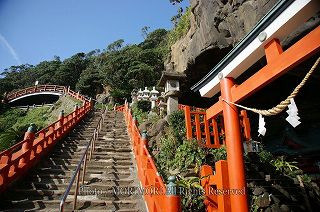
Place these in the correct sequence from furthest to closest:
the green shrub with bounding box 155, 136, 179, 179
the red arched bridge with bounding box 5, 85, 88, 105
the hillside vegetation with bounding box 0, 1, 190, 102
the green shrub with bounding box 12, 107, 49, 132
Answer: the red arched bridge with bounding box 5, 85, 88, 105 < the hillside vegetation with bounding box 0, 1, 190, 102 < the green shrub with bounding box 12, 107, 49, 132 < the green shrub with bounding box 155, 136, 179, 179

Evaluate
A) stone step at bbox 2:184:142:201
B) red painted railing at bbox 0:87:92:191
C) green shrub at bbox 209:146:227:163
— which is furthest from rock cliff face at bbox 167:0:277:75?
red painted railing at bbox 0:87:92:191

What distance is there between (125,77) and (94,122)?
2124cm

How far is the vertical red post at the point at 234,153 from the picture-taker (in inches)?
175

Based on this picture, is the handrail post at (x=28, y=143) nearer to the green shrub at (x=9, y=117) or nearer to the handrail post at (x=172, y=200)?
the handrail post at (x=172, y=200)

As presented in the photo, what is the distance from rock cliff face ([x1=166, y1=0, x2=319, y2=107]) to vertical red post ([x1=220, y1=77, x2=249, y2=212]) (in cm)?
509

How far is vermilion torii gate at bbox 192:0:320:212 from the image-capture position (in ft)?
12.3

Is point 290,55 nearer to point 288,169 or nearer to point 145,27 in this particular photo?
point 288,169

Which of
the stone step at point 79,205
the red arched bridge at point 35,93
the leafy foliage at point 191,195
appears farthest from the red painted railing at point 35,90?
the leafy foliage at point 191,195

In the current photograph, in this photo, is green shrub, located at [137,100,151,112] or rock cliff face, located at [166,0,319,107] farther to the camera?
green shrub, located at [137,100,151,112]

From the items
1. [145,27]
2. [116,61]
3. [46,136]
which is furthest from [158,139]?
[145,27]

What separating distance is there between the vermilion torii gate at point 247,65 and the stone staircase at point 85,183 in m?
2.33

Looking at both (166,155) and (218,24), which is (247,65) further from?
(218,24)

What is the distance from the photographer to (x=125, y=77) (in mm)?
38156

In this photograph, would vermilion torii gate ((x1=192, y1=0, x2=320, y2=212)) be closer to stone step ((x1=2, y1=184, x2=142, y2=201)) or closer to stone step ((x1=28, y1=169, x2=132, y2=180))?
stone step ((x1=2, y1=184, x2=142, y2=201))
